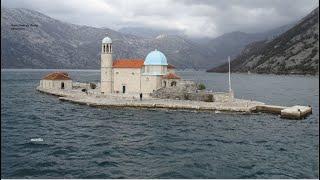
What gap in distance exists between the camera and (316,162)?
35531mm

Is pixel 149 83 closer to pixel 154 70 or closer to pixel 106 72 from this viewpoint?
pixel 154 70

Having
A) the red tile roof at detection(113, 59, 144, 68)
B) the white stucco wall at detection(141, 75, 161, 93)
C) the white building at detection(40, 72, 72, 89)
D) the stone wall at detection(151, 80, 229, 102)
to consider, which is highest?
the red tile roof at detection(113, 59, 144, 68)

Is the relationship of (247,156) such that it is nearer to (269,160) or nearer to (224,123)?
(269,160)

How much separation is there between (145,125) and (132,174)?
2395 centimetres

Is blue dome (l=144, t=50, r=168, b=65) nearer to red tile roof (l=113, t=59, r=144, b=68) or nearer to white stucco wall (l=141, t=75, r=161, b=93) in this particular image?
red tile roof (l=113, t=59, r=144, b=68)

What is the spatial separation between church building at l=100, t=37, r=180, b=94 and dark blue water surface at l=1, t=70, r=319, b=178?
1770 centimetres

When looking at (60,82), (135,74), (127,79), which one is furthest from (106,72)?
(60,82)

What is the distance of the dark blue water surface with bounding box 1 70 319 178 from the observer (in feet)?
106

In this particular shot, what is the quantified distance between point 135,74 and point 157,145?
146 feet

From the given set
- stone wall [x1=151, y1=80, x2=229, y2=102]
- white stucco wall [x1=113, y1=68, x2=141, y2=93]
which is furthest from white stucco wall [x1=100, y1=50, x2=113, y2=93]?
stone wall [x1=151, y1=80, x2=229, y2=102]

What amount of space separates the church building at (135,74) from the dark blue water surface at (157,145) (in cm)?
1770

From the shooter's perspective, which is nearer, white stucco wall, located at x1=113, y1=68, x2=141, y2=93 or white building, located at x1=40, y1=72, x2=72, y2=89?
white stucco wall, located at x1=113, y1=68, x2=141, y2=93

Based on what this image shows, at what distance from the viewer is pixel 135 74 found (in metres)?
85.4

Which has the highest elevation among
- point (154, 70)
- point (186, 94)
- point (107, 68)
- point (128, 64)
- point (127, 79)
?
point (128, 64)
